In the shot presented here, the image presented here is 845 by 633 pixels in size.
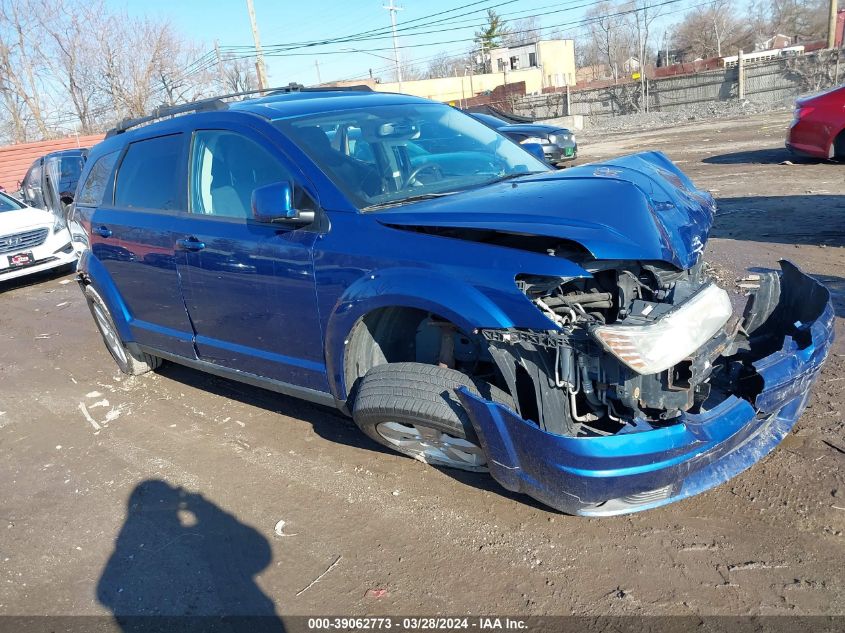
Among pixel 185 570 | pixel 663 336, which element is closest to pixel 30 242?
pixel 185 570

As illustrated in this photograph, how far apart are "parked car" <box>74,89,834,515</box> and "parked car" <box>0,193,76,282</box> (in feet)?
21.2

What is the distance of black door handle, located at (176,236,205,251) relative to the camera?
384 cm

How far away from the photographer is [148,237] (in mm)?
4277

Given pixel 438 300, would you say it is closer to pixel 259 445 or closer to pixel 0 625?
pixel 259 445

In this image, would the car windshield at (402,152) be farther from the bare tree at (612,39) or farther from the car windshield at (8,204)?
the bare tree at (612,39)

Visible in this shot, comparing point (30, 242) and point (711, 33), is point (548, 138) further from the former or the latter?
point (711, 33)

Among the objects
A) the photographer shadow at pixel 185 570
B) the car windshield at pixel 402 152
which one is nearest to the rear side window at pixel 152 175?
the car windshield at pixel 402 152

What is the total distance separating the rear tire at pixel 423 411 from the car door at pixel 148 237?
1.69 meters

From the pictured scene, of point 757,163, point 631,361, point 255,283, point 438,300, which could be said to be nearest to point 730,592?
point 631,361

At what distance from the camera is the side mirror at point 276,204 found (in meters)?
3.15

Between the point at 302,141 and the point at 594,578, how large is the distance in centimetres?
250

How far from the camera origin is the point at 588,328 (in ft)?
8.06

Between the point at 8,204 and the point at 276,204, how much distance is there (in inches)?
380

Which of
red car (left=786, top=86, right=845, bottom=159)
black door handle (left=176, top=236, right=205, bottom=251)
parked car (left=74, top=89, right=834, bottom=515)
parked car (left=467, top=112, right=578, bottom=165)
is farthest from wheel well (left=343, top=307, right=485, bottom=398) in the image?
red car (left=786, top=86, right=845, bottom=159)
